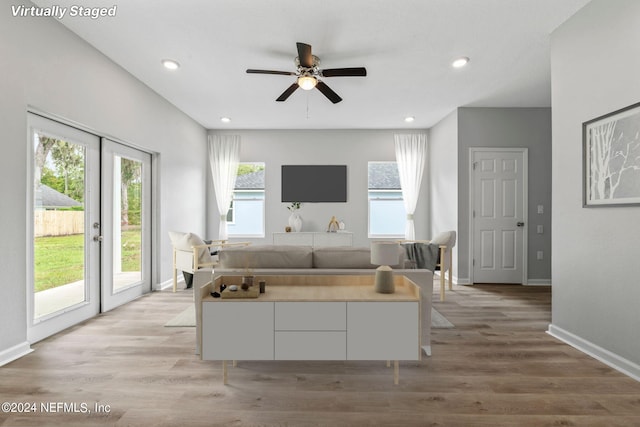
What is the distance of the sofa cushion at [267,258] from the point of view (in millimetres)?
2553

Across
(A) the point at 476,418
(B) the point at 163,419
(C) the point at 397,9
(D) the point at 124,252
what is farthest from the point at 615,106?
(D) the point at 124,252

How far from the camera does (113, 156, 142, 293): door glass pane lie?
380cm

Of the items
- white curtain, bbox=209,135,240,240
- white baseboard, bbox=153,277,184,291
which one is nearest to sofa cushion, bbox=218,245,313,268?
white baseboard, bbox=153,277,184,291

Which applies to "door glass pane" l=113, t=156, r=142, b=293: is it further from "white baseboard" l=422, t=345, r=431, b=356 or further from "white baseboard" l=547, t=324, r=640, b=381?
"white baseboard" l=547, t=324, r=640, b=381

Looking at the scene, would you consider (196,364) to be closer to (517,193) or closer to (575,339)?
(575,339)

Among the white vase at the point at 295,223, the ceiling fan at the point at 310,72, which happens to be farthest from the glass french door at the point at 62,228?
the white vase at the point at 295,223

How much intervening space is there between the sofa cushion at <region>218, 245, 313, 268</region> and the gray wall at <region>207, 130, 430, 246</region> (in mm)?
3696

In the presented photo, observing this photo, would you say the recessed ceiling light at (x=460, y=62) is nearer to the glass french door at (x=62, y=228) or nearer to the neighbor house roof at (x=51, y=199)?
the glass french door at (x=62, y=228)

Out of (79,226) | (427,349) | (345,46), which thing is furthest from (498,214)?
(79,226)

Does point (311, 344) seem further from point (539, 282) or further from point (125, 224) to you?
point (539, 282)

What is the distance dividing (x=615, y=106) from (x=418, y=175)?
390 centimetres

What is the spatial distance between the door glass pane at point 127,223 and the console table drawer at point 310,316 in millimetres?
2825

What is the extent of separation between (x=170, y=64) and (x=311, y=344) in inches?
128

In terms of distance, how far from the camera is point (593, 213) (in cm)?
250
